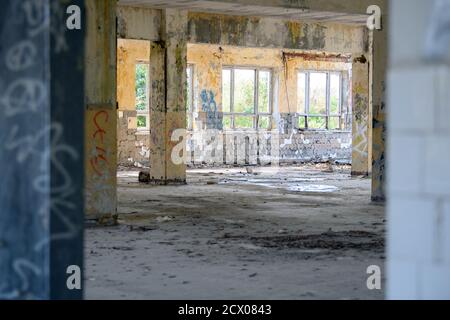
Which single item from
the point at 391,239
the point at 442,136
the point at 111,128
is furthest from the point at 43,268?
the point at 111,128

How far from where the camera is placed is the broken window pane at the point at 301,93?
1097 inches

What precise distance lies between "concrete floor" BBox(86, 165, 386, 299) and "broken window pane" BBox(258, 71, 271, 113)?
12.1m

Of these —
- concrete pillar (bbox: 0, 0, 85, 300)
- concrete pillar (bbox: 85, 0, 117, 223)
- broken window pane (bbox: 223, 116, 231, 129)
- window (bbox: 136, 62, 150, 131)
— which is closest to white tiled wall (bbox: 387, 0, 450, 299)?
concrete pillar (bbox: 0, 0, 85, 300)

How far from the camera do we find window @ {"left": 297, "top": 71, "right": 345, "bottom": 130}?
27984 millimetres

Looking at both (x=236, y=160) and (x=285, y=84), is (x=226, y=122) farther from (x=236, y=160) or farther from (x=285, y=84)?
(x=285, y=84)

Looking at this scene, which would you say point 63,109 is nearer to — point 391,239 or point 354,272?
point 391,239

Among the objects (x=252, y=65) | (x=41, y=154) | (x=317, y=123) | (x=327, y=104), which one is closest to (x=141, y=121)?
(x=252, y=65)

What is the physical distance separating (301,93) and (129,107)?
23.8ft

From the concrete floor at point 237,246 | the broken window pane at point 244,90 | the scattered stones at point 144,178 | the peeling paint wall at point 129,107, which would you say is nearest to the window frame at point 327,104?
the broken window pane at point 244,90

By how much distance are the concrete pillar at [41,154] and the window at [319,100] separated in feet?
77.9

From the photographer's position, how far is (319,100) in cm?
2842

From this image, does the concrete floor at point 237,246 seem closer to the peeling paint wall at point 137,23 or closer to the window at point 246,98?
the peeling paint wall at point 137,23

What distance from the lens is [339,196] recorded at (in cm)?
1456

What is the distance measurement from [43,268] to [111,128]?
228 inches
